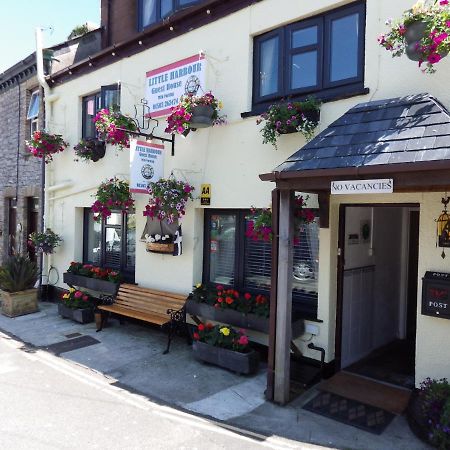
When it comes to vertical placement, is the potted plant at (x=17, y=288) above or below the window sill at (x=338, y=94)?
below

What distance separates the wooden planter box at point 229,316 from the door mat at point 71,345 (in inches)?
78.0

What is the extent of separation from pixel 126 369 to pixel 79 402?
1183mm

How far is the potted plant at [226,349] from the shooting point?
604cm

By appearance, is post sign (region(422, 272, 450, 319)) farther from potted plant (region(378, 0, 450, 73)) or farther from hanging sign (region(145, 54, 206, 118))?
hanging sign (region(145, 54, 206, 118))

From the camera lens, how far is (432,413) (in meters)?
4.32

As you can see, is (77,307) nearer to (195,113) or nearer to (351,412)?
(195,113)

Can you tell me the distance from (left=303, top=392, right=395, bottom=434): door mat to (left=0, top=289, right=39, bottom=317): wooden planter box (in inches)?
285

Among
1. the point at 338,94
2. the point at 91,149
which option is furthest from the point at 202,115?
the point at 91,149

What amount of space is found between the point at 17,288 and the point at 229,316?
5769mm

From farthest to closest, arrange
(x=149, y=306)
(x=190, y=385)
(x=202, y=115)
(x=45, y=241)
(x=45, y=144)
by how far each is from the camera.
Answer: (x=45, y=241) → (x=45, y=144) → (x=149, y=306) → (x=202, y=115) → (x=190, y=385)

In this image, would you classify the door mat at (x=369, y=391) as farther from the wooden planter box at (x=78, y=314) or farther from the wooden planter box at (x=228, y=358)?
the wooden planter box at (x=78, y=314)

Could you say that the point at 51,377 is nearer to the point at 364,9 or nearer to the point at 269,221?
the point at 269,221

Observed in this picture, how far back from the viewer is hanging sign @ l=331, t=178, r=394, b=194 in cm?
410

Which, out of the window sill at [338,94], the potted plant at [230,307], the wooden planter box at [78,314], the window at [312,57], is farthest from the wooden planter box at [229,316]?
the window at [312,57]
